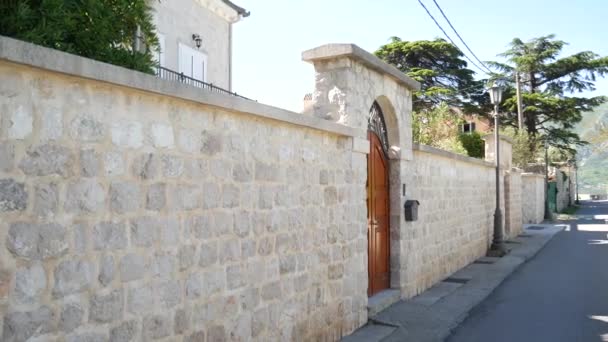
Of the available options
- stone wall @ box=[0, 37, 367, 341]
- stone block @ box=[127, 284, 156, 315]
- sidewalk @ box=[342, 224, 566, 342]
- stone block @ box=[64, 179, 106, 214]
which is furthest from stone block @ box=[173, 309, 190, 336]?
sidewalk @ box=[342, 224, 566, 342]

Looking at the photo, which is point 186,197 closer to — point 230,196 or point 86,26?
point 230,196

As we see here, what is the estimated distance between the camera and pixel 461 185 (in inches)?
440

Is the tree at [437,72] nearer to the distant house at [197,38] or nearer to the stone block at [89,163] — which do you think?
the distant house at [197,38]

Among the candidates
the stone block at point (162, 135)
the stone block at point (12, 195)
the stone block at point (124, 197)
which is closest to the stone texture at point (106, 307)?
the stone block at point (124, 197)

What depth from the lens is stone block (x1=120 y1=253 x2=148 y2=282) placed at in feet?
10.1

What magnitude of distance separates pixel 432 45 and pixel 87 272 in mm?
32370

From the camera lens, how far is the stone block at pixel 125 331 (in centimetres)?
300

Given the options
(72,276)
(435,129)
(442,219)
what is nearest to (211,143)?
(72,276)

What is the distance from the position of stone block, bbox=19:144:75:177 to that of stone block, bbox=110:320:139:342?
3.09 feet

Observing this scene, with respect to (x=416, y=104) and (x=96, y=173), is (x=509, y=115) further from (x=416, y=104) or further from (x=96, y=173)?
(x=96, y=173)

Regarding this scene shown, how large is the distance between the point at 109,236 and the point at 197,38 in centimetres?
1295

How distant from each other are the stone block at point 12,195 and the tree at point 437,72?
31104 millimetres

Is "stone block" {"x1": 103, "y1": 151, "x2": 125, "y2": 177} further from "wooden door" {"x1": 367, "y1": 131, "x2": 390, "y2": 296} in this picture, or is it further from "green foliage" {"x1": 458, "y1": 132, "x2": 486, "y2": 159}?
"green foliage" {"x1": 458, "y1": 132, "x2": 486, "y2": 159}

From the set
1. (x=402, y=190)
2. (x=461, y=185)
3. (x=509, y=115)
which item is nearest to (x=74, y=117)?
(x=402, y=190)
